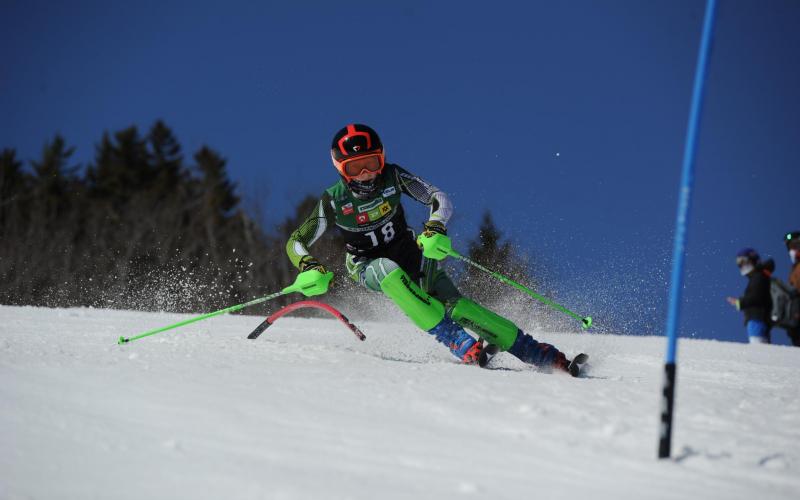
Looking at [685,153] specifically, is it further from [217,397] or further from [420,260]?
[420,260]

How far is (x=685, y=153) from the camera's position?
252 centimetres

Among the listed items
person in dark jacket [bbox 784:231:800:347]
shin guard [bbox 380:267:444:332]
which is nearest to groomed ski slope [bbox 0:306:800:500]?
shin guard [bbox 380:267:444:332]

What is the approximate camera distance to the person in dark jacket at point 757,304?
903cm

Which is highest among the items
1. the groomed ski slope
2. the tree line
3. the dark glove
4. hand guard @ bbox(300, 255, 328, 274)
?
the tree line

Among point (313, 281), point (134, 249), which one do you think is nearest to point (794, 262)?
point (313, 281)

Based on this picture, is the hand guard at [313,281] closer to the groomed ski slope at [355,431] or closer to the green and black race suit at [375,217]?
the green and black race suit at [375,217]

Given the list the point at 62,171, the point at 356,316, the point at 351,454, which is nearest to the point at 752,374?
the point at 351,454

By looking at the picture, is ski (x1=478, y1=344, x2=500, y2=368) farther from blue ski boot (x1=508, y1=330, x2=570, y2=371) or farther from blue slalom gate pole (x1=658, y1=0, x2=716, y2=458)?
blue slalom gate pole (x1=658, y1=0, x2=716, y2=458)

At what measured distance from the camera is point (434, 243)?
503 centimetres

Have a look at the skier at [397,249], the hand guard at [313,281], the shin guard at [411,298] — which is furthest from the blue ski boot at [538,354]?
the hand guard at [313,281]

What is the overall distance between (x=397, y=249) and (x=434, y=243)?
0.50 m

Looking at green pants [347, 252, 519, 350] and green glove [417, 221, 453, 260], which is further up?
green glove [417, 221, 453, 260]

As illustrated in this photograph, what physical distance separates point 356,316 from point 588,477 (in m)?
7.49

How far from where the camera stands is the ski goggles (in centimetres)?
518
